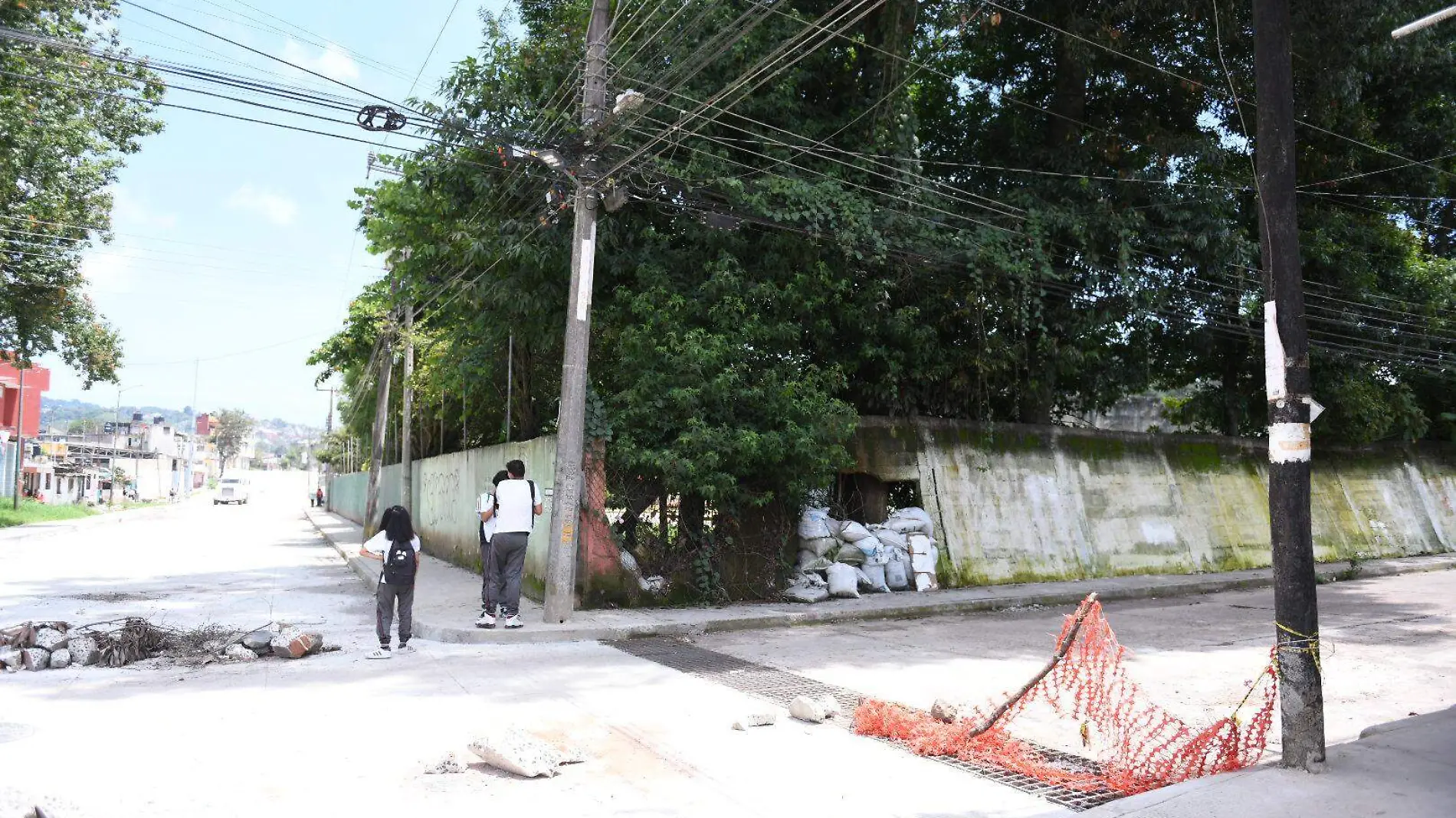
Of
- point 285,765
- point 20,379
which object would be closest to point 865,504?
point 285,765

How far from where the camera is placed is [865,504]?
1598 cm

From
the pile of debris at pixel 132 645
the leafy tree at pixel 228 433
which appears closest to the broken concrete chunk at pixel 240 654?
the pile of debris at pixel 132 645

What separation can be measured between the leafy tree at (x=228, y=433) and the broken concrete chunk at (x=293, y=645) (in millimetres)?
159091

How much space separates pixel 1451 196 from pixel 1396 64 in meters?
7.05

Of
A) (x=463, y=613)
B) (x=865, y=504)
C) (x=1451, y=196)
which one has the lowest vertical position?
(x=463, y=613)

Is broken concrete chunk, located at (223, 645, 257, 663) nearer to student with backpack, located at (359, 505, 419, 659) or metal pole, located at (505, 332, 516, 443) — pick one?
student with backpack, located at (359, 505, 419, 659)

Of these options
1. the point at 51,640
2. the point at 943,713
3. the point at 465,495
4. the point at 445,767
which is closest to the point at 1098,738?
the point at 943,713

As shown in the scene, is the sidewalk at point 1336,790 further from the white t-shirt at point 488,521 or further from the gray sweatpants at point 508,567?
the white t-shirt at point 488,521

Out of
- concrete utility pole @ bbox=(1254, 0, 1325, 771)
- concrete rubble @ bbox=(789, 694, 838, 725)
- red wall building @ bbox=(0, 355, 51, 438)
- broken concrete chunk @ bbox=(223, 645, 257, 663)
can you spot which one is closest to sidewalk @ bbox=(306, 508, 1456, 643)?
broken concrete chunk @ bbox=(223, 645, 257, 663)

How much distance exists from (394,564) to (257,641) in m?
1.48

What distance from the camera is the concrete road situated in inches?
194

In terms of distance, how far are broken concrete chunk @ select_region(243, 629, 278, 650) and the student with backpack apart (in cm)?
100

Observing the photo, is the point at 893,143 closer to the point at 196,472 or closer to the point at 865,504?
the point at 865,504

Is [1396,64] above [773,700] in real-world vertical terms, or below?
above
